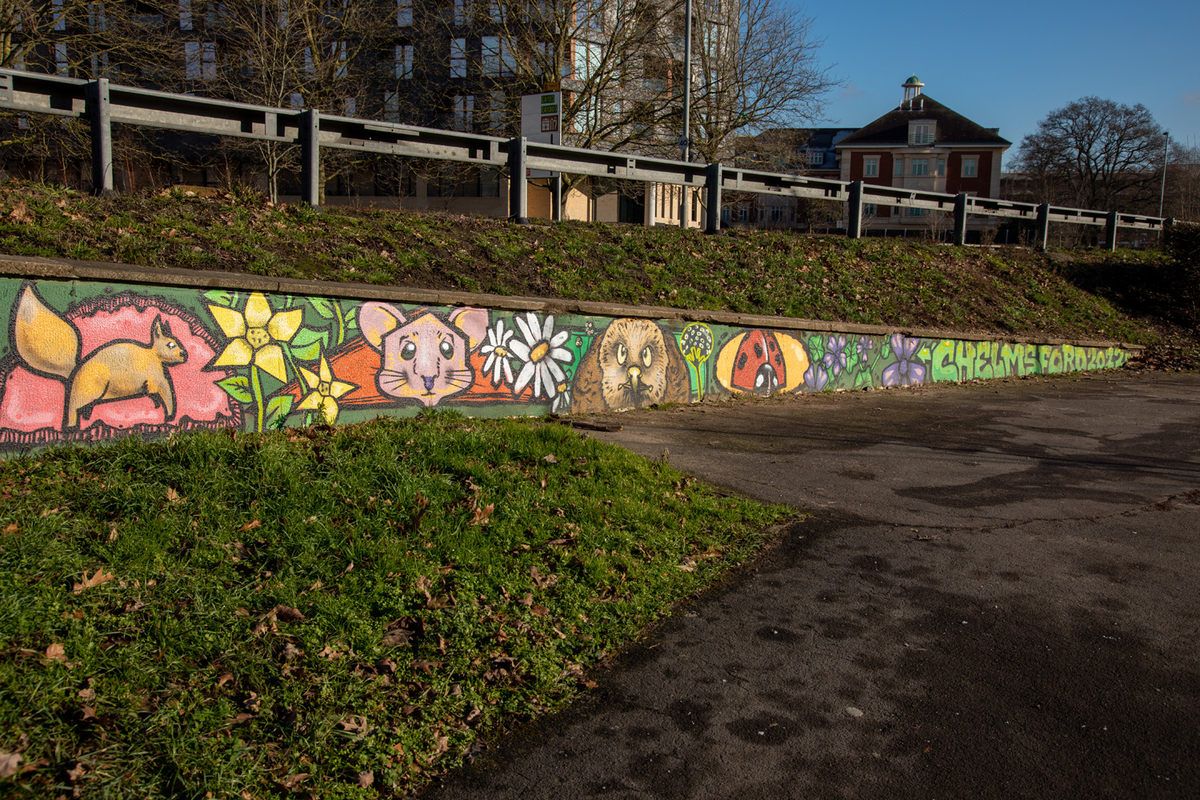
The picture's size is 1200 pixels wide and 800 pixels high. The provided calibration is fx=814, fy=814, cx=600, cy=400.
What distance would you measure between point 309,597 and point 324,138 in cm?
699

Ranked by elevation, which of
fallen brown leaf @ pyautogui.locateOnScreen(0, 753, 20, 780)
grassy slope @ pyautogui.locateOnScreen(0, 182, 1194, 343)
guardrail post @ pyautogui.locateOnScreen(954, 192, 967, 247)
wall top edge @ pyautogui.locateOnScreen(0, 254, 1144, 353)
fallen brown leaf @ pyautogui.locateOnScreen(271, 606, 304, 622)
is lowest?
fallen brown leaf @ pyautogui.locateOnScreen(0, 753, 20, 780)

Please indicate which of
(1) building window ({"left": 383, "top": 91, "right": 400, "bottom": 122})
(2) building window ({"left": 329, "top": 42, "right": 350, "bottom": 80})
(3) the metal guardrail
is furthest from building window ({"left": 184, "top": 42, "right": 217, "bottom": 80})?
(3) the metal guardrail

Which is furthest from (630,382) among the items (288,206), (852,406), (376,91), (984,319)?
(376,91)

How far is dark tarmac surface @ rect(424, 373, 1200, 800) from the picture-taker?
3.02 meters

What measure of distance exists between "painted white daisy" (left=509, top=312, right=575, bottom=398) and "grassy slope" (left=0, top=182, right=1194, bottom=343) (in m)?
0.77

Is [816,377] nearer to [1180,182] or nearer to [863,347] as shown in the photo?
→ [863,347]

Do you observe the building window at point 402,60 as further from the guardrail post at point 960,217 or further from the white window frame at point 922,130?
the white window frame at point 922,130

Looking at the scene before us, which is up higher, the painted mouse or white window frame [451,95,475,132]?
white window frame [451,95,475,132]

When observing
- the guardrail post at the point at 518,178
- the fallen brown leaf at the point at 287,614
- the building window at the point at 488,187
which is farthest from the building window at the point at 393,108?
the fallen brown leaf at the point at 287,614

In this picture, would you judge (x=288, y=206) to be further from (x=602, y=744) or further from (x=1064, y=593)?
(x=1064, y=593)

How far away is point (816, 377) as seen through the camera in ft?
37.8

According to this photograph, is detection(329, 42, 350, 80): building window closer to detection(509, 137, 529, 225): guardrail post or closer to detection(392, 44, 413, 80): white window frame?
detection(392, 44, 413, 80): white window frame

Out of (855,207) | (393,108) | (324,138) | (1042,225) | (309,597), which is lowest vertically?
(309,597)

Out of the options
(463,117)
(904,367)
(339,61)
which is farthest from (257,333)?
(463,117)
